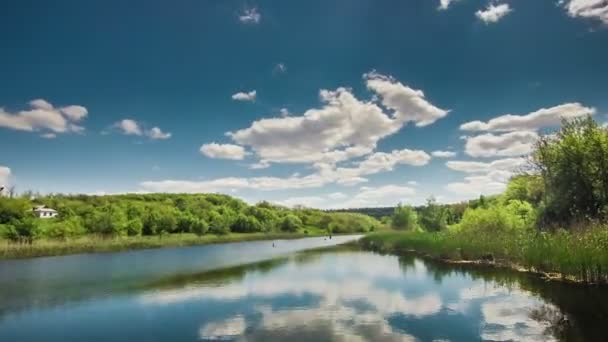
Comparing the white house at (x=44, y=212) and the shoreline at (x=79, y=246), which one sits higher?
the white house at (x=44, y=212)

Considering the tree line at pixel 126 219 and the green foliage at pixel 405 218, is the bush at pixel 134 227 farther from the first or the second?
the green foliage at pixel 405 218

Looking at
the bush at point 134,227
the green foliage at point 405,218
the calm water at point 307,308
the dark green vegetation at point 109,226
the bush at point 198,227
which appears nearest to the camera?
the calm water at point 307,308

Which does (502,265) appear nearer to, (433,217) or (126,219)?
(433,217)

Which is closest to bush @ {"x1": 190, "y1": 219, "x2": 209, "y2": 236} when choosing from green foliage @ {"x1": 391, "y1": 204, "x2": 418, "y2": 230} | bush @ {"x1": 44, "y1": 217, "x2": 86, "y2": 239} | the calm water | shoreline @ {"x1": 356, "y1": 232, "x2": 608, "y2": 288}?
bush @ {"x1": 44, "y1": 217, "x2": 86, "y2": 239}

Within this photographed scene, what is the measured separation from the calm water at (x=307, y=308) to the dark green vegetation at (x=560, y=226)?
168cm

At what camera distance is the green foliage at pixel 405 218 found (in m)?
102

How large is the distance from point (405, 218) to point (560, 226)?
A: 63412 millimetres

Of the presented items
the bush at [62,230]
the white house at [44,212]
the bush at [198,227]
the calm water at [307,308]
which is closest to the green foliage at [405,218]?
the bush at [198,227]

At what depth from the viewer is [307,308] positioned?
20.1 m

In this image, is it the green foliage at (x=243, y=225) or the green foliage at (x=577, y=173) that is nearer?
the green foliage at (x=577, y=173)

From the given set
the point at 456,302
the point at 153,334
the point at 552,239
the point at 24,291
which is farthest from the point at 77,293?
the point at 552,239

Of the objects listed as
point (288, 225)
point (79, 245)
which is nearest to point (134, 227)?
point (79, 245)

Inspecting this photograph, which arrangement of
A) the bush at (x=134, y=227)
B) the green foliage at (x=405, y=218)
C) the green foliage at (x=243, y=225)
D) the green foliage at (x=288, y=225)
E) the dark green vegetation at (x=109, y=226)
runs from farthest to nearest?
the green foliage at (x=288, y=225), the green foliage at (x=243, y=225), the green foliage at (x=405, y=218), the bush at (x=134, y=227), the dark green vegetation at (x=109, y=226)

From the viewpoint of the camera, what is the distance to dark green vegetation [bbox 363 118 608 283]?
22469mm
